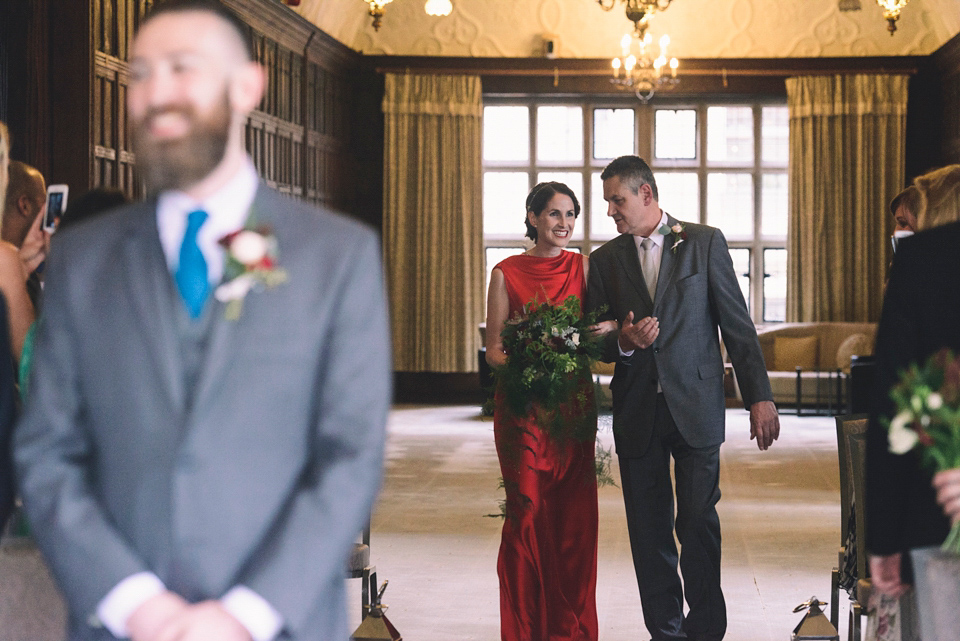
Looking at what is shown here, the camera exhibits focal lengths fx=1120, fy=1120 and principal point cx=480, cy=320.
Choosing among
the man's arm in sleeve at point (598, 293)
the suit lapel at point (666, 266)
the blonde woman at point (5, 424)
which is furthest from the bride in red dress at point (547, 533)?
the blonde woman at point (5, 424)

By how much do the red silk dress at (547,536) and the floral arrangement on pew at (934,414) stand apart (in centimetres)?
253

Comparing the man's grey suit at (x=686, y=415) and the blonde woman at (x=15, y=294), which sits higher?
the blonde woman at (x=15, y=294)

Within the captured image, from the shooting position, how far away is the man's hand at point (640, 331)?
4195 millimetres

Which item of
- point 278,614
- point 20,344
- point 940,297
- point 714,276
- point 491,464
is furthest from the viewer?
point 491,464

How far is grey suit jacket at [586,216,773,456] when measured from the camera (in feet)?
14.2

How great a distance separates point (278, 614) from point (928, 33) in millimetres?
15148

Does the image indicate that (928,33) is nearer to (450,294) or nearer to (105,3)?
(450,294)

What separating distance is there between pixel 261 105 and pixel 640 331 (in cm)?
870

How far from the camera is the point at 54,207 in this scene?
159 inches

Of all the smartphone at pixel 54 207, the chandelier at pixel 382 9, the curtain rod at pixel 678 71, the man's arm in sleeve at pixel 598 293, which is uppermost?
the curtain rod at pixel 678 71

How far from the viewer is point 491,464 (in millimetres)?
10062

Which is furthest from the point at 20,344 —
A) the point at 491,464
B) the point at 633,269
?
the point at 491,464

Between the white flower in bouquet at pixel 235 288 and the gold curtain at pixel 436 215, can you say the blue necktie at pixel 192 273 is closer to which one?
the white flower in bouquet at pixel 235 288

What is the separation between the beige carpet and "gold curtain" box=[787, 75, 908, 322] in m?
3.77
